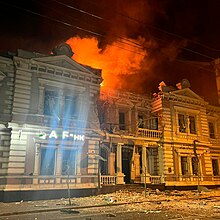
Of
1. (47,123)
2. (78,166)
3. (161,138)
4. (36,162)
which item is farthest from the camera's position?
(161,138)

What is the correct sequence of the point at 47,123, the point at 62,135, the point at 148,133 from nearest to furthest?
the point at 47,123, the point at 62,135, the point at 148,133

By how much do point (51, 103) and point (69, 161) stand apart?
489 centimetres

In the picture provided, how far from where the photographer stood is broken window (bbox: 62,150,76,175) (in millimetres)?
19938

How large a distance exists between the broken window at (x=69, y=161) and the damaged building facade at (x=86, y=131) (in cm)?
8

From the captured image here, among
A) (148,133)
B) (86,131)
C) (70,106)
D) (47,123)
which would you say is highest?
(70,106)

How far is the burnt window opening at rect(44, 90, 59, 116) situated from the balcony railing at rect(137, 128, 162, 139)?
9.32 m

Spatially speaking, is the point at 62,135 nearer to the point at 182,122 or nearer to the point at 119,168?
the point at 119,168

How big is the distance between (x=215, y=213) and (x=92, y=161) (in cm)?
1037

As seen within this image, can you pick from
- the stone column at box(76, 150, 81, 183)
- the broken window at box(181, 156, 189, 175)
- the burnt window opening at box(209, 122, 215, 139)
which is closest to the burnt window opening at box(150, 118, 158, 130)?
the broken window at box(181, 156, 189, 175)

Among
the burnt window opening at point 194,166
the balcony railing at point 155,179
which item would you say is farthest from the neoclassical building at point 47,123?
the burnt window opening at point 194,166

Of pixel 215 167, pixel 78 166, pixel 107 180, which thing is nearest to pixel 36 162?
pixel 78 166

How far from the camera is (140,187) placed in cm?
2339

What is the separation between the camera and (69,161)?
20.2 meters

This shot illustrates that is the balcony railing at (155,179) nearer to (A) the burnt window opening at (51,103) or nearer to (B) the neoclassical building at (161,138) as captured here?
(B) the neoclassical building at (161,138)
